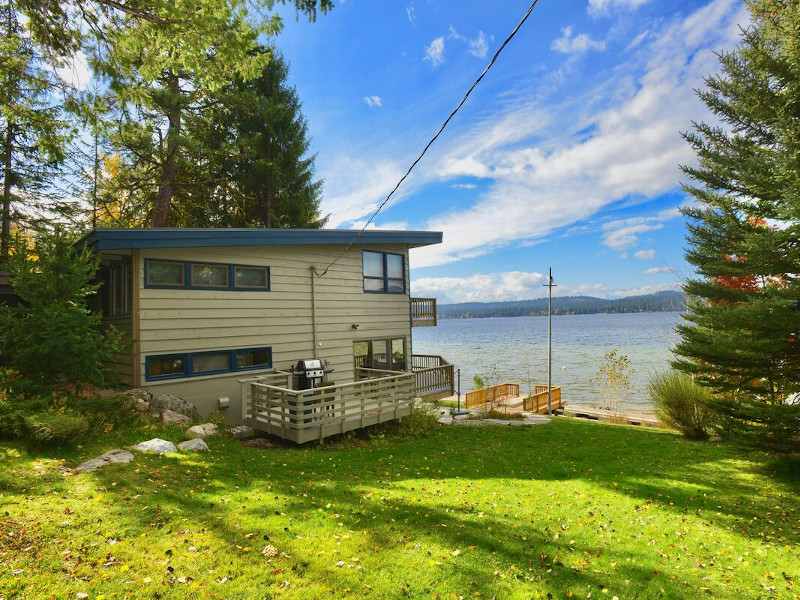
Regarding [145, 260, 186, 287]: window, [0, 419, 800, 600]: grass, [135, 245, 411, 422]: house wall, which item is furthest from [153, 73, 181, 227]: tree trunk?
[0, 419, 800, 600]: grass

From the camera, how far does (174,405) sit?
9016mm

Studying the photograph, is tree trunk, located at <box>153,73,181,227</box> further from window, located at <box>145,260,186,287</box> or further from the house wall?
window, located at <box>145,260,186,287</box>

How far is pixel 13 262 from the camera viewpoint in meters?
7.26

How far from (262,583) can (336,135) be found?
55.3 feet

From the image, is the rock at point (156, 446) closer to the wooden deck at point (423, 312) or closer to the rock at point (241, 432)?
the rock at point (241, 432)

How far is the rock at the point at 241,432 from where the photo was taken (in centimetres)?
889

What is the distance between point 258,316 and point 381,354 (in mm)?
4610

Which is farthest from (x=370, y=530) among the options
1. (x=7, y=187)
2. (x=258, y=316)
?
(x=7, y=187)

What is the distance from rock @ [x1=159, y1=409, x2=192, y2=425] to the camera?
26.7ft

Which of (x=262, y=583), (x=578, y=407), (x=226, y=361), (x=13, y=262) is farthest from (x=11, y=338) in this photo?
(x=578, y=407)

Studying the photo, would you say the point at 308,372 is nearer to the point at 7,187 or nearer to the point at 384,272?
the point at 384,272

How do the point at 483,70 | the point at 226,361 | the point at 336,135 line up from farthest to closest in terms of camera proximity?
the point at 336,135
the point at 226,361
the point at 483,70

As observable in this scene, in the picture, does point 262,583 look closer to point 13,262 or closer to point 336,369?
point 13,262

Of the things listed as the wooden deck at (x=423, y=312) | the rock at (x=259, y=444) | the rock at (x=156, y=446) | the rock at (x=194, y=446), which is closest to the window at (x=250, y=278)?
the rock at (x=259, y=444)
